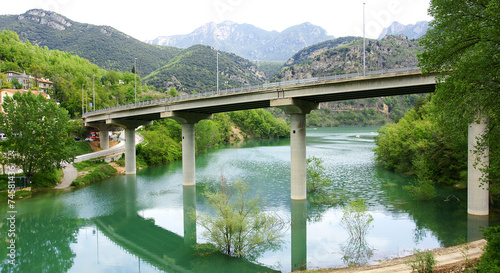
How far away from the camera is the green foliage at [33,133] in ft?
118

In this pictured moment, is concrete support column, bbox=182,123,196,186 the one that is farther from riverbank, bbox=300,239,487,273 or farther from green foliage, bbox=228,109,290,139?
green foliage, bbox=228,109,290,139

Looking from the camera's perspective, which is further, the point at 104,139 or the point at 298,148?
the point at 104,139

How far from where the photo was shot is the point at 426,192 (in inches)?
1192

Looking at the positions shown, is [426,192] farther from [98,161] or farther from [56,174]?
[98,161]

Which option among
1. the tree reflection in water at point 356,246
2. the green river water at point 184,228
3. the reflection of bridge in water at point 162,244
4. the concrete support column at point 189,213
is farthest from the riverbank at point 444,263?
the concrete support column at point 189,213

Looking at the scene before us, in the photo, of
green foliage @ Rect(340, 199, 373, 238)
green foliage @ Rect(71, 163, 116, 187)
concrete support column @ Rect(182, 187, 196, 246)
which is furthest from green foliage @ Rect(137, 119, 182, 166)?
green foliage @ Rect(340, 199, 373, 238)

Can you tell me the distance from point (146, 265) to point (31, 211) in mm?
18076

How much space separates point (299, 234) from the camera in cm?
2422

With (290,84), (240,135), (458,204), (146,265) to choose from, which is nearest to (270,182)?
(290,84)

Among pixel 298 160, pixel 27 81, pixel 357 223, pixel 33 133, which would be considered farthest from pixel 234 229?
pixel 27 81

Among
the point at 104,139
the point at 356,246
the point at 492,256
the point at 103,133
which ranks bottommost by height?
the point at 356,246

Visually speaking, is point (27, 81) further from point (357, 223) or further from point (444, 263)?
point (444, 263)

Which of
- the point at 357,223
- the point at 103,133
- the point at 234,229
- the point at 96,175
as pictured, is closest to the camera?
the point at 234,229

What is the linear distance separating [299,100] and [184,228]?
15.2 m
